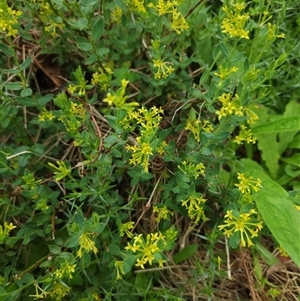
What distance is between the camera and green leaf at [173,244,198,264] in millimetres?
1664

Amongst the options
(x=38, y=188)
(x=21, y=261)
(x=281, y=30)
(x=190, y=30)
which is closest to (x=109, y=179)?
(x=38, y=188)

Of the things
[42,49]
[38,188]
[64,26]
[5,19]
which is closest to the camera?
[5,19]

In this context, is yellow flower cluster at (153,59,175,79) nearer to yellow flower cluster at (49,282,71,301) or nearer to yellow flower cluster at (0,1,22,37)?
yellow flower cluster at (0,1,22,37)

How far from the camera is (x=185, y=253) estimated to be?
1675mm

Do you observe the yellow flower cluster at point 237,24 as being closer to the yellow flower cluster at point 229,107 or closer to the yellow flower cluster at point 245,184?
the yellow flower cluster at point 229,107

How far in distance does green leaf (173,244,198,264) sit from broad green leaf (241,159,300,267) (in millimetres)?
306

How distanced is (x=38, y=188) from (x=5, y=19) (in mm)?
493

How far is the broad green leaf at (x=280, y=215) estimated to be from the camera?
1.44 m

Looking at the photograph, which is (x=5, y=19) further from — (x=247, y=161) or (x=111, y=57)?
(x=247, y=161)

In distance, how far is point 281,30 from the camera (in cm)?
179

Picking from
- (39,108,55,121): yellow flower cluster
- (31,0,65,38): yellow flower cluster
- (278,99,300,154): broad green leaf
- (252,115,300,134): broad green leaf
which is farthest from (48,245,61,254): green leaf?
(278,99,300,154): broad green leaf

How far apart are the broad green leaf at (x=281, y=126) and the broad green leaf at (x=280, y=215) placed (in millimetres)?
194

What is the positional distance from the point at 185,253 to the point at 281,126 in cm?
56

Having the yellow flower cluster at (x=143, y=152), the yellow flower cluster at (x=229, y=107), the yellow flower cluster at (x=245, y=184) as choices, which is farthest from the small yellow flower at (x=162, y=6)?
the yellow flower cluster at (x=245, y=184)
